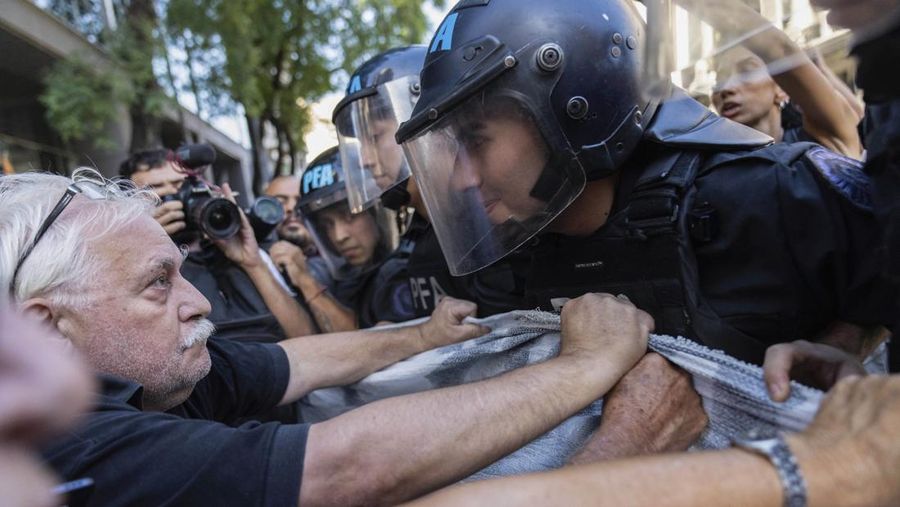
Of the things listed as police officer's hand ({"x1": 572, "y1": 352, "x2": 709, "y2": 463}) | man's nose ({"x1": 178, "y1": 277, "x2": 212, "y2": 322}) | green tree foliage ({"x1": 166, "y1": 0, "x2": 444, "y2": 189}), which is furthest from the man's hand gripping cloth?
green tree foliage ({"x1": 166, "y1": 0, "x2": 444, "y2": 189})

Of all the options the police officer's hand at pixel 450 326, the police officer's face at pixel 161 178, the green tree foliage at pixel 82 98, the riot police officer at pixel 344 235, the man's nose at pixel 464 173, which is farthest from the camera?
the green tree foliage at pixel 82 98

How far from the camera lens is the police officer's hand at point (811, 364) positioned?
122cm

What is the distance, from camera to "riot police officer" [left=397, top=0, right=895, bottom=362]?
1.48m

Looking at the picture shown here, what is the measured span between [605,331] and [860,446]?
2.04 ft

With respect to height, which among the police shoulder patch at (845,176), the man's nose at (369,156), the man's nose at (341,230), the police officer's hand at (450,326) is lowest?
the police officer's hand at (450,326)

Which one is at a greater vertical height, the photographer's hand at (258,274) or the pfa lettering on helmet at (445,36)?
the pfa lettering on helmet at (445,36)

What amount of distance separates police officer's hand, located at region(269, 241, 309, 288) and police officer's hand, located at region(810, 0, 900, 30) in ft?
8.80

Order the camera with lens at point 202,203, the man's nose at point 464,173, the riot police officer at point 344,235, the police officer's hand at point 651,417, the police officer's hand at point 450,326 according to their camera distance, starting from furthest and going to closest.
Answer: the riot police officer at point 344,235
the camera with lens at point 202,203
the police officer's hand at point 450,326
the man's nose at point 464,173
the police officer's hand at point 651,417

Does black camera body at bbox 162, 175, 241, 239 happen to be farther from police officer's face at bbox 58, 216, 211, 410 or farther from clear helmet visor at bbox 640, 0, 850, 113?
clear helmet visor at bbox 640, 0, 850, 113

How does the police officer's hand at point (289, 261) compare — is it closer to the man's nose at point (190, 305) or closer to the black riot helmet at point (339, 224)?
the black riot helmet at point (339, 224)

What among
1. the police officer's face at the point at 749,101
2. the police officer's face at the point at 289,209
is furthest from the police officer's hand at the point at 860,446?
the police officer's face at the point at 289,209

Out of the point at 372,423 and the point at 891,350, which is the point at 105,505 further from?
the point at 891,350

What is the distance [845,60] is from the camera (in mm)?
1136

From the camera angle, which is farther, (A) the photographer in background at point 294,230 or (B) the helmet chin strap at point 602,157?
(A) the photographer in background at point 294,230
